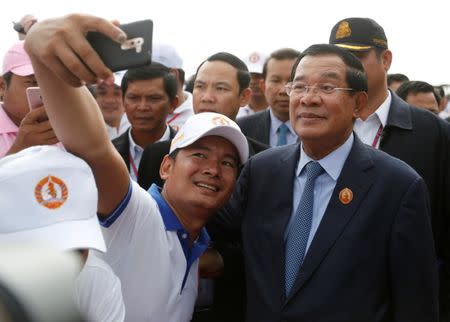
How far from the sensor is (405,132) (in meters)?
3.12

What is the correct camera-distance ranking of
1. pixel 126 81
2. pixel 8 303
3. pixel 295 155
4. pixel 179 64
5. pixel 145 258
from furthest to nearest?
1. pixel 179 64
2. pixel 126 81
3. pixel 295 155
4. pixel 145 258
5. pixel 8 303

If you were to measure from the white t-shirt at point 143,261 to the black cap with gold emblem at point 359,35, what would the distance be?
6.18 ft

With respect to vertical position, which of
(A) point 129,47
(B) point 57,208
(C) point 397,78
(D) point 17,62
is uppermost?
(A) point 129,47

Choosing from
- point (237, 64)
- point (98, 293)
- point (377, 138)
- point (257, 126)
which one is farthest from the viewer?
point (257, 126)

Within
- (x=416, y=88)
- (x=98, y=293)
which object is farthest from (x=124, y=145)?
(x=416, y=88)

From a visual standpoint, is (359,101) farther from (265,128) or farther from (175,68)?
(175,68)

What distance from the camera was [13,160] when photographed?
5.14ft

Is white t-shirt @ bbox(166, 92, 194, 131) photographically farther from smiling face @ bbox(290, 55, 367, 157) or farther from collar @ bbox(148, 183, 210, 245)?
collar @ bbox(148, 183, 210, 245)

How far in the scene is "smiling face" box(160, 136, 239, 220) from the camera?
7.58ft

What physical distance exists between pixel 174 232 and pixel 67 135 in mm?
762

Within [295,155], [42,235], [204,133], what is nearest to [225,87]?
[295,155]

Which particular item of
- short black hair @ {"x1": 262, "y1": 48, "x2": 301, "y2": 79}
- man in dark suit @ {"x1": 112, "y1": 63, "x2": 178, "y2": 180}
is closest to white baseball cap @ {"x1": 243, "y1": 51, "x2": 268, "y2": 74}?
short black hair @ {"x1": 262, "y1": 48, "x2": 301, "y2": 79}

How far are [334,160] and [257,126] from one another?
193 cm

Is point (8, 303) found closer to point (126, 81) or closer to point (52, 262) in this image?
point (52, 262)
